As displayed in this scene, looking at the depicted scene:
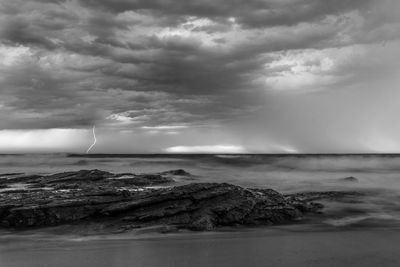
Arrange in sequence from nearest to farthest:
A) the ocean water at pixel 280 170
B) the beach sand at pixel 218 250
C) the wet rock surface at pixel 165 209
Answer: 1. the beach sand at pixel 218 250
2. the wet rock surface at pixel 165 209
3. the ocean water at pixel 280 170

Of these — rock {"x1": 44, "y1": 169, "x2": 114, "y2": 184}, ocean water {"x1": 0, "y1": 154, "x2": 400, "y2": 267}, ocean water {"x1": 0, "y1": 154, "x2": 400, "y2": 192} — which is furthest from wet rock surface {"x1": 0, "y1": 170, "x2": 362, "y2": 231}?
ocean water {"x1": 0, "y1": 154, "x2": 400, "y2": 192}

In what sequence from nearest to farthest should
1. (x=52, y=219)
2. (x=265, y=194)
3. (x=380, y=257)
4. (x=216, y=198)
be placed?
(x=380, y=257)
(x=52, y=219)
(x=216, y=198)
(x=265, y=194)

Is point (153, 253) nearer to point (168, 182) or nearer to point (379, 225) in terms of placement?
point (379, 225)

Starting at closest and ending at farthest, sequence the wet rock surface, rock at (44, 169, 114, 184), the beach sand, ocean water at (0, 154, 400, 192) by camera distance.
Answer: the beach sand → the wet rock surface → rock at (44, 169, 114, 184) → ocean water at (0, 154, 400, 192)

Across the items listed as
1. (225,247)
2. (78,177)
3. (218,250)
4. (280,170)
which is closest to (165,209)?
(225,247)

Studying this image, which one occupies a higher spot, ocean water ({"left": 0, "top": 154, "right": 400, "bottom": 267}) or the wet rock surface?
the wet rock surface

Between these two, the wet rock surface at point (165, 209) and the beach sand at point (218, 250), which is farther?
the wet rock surface at point (165, 209)

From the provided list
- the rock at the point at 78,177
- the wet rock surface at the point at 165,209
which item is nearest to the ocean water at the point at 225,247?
the wet rock surface at the point at 165,209

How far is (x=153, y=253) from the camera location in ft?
34.5

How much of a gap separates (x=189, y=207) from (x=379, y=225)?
294 inches

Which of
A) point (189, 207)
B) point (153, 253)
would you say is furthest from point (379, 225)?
point (153, 253)

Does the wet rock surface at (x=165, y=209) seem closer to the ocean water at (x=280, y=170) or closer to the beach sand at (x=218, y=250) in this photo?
the beach sand at (x=218, y=250)

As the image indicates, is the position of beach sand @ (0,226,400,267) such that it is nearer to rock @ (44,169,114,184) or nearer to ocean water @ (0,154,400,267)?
ocean water @ (0,154,400,267)

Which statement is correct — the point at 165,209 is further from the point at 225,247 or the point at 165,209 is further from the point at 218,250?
the point at 218,250
